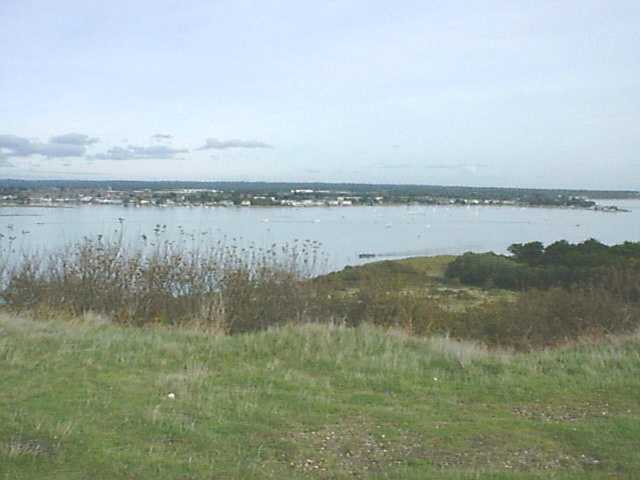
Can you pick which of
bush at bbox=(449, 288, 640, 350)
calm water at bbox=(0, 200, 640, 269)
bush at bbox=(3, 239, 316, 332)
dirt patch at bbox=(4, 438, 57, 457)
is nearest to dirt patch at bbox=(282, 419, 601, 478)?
dirt patch at bbox=(4, 438, 57, 457)

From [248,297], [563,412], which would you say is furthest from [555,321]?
[563,412]

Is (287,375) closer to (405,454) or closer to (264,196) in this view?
(405,454)

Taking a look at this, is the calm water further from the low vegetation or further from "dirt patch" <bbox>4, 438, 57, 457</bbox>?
"dirt patch" <bbox>4, 438, 57, 457</bbox>

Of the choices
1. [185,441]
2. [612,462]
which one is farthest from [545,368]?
[185,441]

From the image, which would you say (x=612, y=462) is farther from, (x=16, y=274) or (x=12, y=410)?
(x=16, y=274)

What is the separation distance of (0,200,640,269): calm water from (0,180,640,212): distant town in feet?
4.07

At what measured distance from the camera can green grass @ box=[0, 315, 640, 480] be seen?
4.19m

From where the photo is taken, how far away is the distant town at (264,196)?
38969 mm

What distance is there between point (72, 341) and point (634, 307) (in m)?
8.79

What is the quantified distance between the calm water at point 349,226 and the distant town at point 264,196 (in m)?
1.24

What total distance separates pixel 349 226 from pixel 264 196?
12.2 metres

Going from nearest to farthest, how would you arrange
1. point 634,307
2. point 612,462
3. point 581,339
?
point 612,462 → point 581,339 → point 634,307

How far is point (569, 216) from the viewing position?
82.1 m

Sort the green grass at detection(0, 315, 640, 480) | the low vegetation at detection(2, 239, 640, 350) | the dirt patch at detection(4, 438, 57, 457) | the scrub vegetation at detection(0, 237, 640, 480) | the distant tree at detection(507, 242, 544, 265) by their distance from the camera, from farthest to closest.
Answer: the distant tree at detection(507, 242, 544, 265) → the low vegetation at detection(2, 239, 640, 350) → the scrub vegetation at detection(0, 237, 640, 480) → the green grass at detection(0, 315, 640, 480) → the dirt patch at detection(4, 438, 57, 457)
